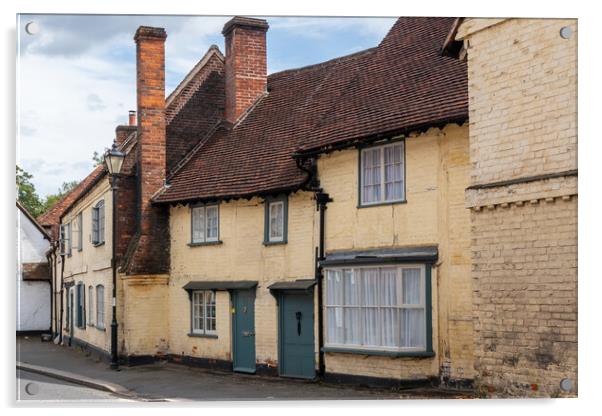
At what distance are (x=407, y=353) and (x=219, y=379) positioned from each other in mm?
2852

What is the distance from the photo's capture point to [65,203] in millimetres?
12516

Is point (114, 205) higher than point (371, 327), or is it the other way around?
point (114, 205)

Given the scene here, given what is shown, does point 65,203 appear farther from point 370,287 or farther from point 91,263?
point 370,287

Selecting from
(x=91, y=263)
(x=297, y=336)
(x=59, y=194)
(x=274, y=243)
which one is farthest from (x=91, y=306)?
(x=59, y=194)

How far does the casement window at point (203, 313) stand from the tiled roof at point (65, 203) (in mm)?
3133

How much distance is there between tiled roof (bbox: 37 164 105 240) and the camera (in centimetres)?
1188

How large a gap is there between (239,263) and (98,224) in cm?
233

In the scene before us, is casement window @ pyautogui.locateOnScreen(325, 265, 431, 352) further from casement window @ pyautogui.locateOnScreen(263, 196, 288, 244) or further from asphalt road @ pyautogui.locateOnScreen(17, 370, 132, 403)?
asphalt road @ pyautogui.locateOnScreen(17, 370, 132, 403)

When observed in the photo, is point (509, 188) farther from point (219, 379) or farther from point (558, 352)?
point (219, 379)

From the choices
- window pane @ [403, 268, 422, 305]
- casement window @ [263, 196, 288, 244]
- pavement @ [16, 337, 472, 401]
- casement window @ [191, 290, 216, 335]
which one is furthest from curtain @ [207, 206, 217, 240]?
window pane @ [403, 268, 422, 305]

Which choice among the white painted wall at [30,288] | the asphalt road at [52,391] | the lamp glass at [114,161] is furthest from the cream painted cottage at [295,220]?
the asphalt road at [52,391]

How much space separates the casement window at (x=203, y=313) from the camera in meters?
15.7

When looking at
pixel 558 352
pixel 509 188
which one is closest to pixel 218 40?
pixel 509 188

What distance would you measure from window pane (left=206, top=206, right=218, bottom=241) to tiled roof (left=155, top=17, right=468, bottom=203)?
1.19ft
